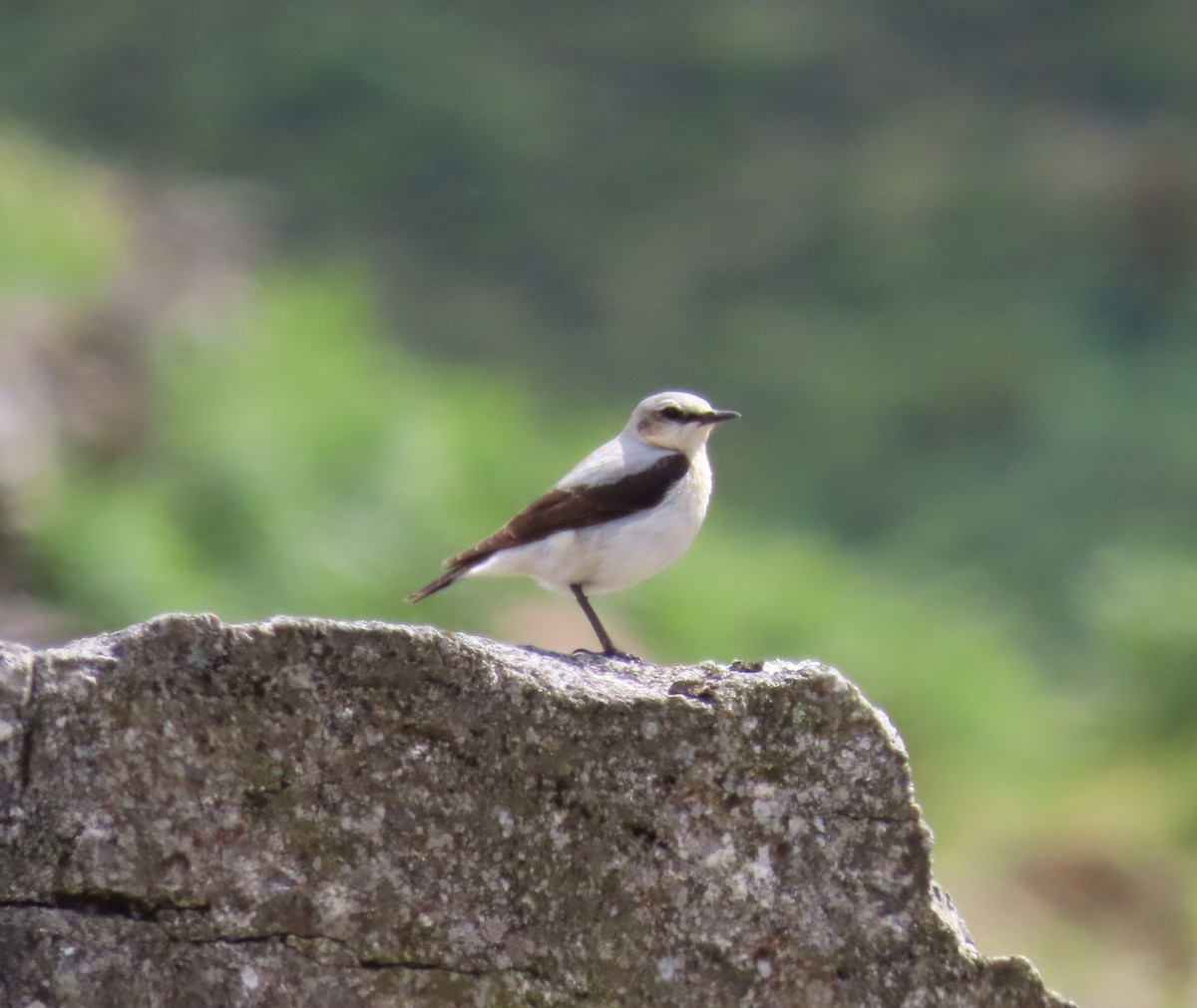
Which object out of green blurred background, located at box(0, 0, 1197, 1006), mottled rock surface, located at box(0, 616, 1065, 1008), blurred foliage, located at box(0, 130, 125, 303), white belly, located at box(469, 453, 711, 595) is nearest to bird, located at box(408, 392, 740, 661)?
white belly, located at box(469, 453, 711, 595)

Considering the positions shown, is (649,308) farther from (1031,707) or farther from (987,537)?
(1031,707)

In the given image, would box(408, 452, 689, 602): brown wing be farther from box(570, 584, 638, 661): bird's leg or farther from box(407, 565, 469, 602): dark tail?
box(570, 584, 638, 661): bird's leg

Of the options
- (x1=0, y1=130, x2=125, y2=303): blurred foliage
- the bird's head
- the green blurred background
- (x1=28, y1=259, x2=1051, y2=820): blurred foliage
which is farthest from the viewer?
(x1=0, y1=130, x2=125, y2=303): blurred foliage

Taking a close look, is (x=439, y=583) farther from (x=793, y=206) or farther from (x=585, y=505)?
(x=793, y=206)

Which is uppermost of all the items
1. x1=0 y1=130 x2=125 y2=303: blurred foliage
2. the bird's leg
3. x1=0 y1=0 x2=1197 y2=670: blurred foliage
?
x1=0 y1=0 x2=1197 y2=670: blurred foliage

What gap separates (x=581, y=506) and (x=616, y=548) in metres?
0.20

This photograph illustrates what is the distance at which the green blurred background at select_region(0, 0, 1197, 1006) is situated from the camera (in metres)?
12.7

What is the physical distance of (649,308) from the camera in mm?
22281

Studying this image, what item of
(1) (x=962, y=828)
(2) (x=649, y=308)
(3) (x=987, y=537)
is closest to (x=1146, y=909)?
(1) (x=962, y=828)

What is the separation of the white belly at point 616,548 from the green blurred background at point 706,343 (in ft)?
12.3

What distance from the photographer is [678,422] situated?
644 centimetres

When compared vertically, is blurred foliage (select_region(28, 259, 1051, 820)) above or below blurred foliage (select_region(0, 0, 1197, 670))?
below

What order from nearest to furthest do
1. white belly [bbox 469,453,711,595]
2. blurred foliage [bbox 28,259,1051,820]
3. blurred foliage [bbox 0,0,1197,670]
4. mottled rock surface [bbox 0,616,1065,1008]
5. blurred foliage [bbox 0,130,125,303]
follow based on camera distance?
mottled rock surface [bbox 0,616,1065,1008]
white belly [bbox 469,453,711,595]
blurred foliage [bbox 28,259,1051,820]
blurred foliage [bbox 0,130,125,303]
blurred foliage [bbox 0,0,1197,670]

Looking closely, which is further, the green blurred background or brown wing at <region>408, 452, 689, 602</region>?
the green blurred background
